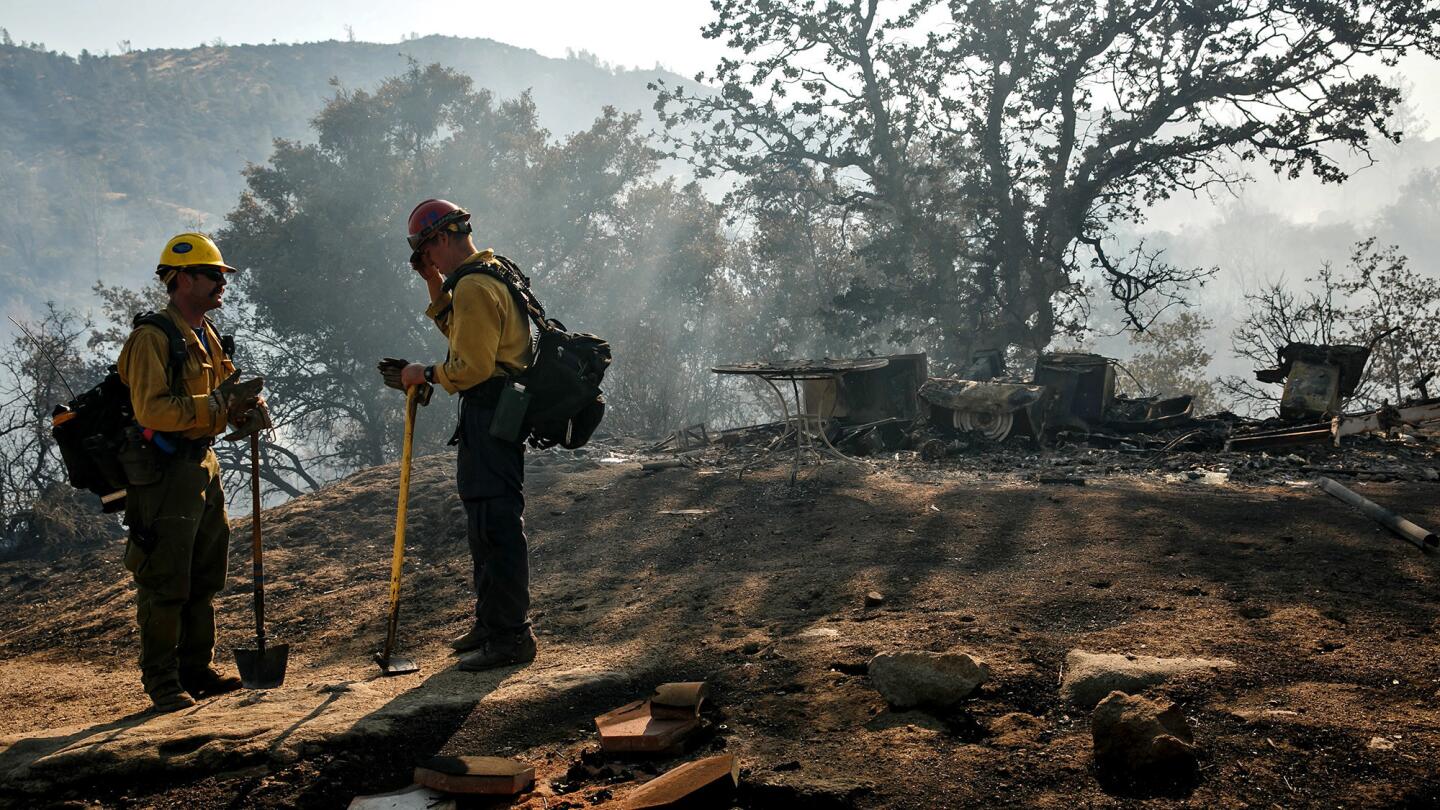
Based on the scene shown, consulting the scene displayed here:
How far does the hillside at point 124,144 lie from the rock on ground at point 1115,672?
2825 inches

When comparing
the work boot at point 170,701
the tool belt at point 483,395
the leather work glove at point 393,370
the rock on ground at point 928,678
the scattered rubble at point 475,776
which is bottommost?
the work boot at point 170,701

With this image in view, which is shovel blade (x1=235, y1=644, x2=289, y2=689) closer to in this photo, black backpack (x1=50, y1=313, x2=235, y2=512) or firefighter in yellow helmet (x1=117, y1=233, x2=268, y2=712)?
firefighter in yellow helmet (x1=117, y1=233, x2=268, y2=712)

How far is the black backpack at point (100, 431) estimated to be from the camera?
3.58 m

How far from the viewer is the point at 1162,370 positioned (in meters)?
27.0

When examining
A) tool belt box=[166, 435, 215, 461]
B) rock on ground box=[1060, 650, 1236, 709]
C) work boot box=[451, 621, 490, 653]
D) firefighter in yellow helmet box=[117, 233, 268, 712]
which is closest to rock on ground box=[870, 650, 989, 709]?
rock on ground box=[1060, 650, 1236, 709]

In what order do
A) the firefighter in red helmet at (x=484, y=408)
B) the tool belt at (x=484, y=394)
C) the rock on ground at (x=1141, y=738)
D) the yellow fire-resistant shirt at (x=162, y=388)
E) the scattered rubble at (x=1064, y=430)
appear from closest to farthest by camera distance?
the rock on ground at (x=1141, y=738)
the yellow fire-resistant shirt at (x=162, y=388)
the firefighter in red helmet at (x=484, y=408)
the tool belt at (x=484, y=394)
the scattered rubble at (x=1064, y=430)

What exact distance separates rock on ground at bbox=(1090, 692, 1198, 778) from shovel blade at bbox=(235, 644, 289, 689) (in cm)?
333

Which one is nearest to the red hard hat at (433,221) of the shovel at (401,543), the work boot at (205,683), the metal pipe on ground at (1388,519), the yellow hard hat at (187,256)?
the shovel at (401,543)

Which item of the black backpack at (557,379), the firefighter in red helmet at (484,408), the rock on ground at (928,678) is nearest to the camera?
the rock on ground at (928,678)

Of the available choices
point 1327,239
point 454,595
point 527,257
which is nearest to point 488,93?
point 527,257

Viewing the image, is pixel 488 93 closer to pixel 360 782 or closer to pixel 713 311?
pixel 713 311

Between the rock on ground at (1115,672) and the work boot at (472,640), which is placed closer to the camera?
the rock on ground at (1115,672)

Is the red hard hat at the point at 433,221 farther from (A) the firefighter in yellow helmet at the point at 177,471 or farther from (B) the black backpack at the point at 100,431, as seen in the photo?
(B) the black backpack at the point at 100,431

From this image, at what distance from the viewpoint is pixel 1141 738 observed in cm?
249
